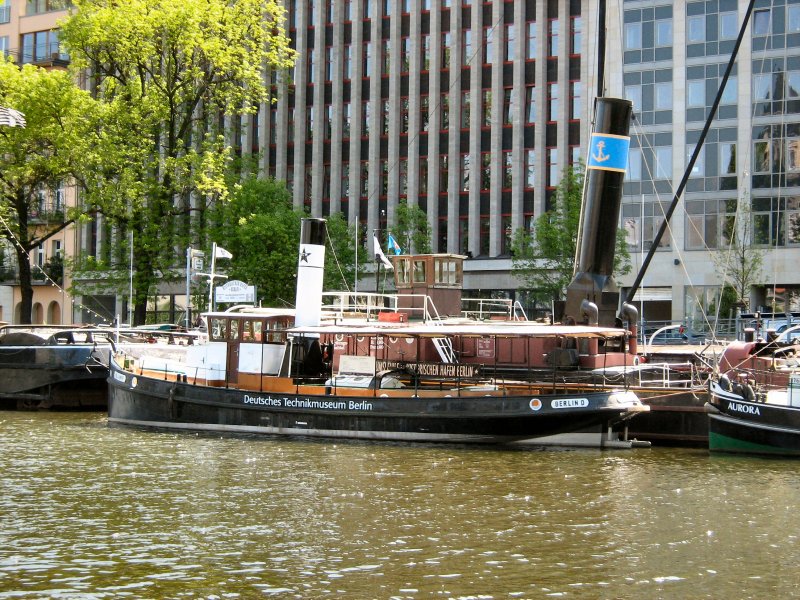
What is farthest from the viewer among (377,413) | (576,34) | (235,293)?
(576,34)

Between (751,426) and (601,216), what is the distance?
7275 mm

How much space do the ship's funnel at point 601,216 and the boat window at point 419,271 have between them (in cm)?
580

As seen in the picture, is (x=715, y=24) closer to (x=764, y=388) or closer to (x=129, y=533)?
(x=764, y=388)

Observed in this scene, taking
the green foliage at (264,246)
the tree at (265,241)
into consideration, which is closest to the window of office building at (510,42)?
the tree at (265,241)

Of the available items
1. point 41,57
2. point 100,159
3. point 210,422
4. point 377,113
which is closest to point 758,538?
point 210,422

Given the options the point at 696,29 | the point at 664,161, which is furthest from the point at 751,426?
the point at 696,29

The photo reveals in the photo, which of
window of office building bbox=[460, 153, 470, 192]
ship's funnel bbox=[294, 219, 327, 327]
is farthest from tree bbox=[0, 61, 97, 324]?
window of office building bbox=[460, 153, 470, 192]

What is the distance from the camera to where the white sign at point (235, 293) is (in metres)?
39.3

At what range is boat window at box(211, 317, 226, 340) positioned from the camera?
105 feet

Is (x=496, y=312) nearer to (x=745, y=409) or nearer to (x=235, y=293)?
(x=745, y=409)

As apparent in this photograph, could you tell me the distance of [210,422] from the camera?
3109 centimetres

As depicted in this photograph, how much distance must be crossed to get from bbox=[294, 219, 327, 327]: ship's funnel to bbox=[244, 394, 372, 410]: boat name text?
7.53 ft

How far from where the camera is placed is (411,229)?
69188 millimetres

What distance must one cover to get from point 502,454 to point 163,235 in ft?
83.4
